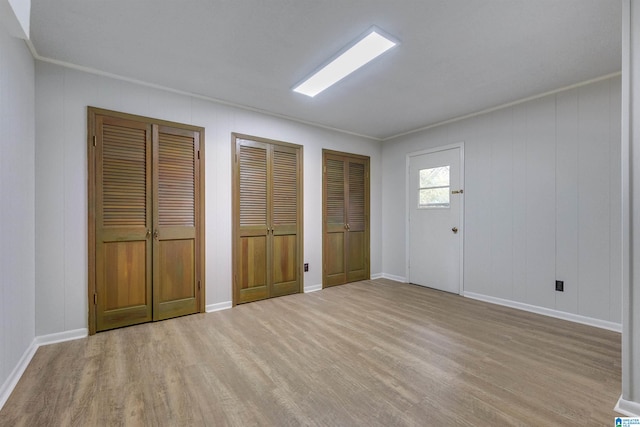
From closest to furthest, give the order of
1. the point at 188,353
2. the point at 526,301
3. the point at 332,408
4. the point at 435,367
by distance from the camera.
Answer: the point at 332,408 < the point at 435,367 < the point at 188,353 < the point at 526,301

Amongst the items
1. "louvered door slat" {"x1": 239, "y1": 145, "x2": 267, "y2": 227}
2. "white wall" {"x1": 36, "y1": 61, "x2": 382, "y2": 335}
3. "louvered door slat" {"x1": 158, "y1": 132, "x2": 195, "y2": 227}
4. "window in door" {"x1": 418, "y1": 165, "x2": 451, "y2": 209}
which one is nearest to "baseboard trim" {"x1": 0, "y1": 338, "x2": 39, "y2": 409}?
"white wall" {"x1": 36, "y1": 61, "x2": 382, "y2": 335}

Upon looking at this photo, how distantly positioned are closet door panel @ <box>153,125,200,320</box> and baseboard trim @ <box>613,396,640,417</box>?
3.60 meters

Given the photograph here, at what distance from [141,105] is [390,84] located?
265cm

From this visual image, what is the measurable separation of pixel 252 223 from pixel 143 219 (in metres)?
1.24

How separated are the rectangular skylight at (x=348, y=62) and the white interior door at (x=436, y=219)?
2280 mm

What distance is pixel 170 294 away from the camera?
3.13 metres

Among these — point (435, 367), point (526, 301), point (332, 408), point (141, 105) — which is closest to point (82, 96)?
point (141, 105)

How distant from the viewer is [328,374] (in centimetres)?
206

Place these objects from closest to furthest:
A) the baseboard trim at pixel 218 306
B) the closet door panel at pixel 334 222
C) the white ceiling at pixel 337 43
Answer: the white ceiling at pixel 337 43 → the baseboard trim at pixel 218 306 → the closet door panel at pixel 334 222

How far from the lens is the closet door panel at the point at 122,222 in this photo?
2.76 m

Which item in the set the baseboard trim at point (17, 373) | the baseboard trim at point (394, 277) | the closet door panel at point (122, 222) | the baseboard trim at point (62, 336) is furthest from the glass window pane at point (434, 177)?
the baseboard trim at point (17, 373)

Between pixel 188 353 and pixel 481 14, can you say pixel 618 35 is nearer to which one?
pixel 481 14

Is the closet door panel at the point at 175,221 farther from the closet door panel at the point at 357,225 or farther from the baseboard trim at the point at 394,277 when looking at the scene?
the baseboard trim at the point at 394,277

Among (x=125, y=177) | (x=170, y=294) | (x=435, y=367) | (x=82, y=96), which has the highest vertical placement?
(x=82, y=96)
